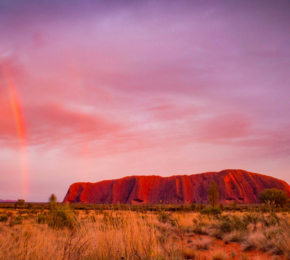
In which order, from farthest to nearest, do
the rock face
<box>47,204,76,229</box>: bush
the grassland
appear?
the rock face → <box>47,204,76,229</box>: bush → the grassland

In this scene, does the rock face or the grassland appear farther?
the rock face

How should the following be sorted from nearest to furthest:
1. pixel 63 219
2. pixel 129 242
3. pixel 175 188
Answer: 1. pixel 129 242
2. pixel 63 219
3. pixel 175 188

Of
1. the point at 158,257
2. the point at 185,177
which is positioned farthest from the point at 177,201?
the point at 158,257

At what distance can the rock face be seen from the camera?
296 feet

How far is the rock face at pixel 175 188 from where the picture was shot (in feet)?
296

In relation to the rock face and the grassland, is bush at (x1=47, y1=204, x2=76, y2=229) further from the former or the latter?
the rock face

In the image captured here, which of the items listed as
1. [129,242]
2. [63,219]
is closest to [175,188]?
[63,219]

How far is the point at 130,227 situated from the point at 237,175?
3975 inches

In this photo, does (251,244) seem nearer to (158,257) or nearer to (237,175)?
(158,257)

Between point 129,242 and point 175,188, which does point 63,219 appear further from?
point 175,188

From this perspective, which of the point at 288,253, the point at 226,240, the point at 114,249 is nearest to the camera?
the point at 114,249

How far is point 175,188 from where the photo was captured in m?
98.2

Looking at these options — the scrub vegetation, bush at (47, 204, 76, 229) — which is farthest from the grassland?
bush at (47, 204, 76, 229)

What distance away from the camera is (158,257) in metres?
3.92
